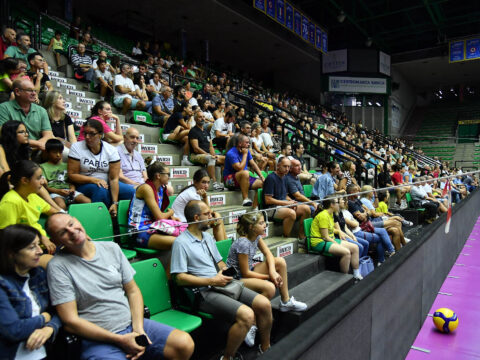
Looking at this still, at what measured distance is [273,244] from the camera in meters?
3.39

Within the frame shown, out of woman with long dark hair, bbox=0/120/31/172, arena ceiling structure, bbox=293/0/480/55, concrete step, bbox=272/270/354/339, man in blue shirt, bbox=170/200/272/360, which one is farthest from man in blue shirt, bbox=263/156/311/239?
arena ceiling structure, bbox=293/0/480/55

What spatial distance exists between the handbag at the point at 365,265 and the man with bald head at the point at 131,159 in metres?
2.65

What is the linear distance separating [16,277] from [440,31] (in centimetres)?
2045

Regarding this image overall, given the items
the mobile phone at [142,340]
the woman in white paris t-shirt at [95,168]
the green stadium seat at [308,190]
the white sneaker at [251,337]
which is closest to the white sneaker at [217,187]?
the green stadium seat at [308,190]

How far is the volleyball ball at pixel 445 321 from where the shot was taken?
256 centimetres

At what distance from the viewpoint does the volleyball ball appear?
8.41 ft

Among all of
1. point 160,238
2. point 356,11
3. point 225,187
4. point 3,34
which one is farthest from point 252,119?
point 356,11

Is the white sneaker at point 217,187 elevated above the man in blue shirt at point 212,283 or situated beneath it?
elevated above

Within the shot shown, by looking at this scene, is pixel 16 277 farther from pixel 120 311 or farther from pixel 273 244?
pixel 273 244

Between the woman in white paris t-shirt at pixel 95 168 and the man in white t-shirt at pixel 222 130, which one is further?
the man in white t-shirt at pixel 222 130

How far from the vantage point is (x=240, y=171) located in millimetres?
4371

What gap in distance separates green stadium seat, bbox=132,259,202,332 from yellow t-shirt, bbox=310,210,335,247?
2.00 metres

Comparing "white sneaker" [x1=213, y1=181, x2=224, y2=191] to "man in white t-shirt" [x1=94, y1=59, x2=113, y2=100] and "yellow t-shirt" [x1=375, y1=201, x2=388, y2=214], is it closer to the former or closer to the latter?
"yellow t-shirt" [x1=375, y1=201, x2=388, y2=214]

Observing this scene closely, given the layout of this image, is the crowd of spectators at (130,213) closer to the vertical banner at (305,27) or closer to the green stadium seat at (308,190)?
the green stadium seat at (308,190)
